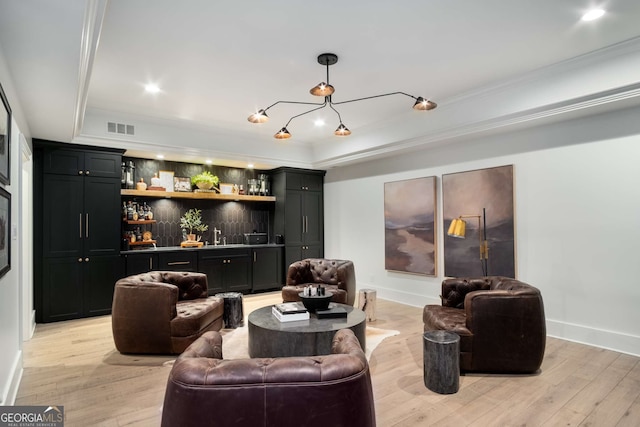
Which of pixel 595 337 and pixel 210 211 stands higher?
pixel 210 211

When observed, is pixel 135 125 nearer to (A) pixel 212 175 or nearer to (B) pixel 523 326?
(A) pixel 212 175

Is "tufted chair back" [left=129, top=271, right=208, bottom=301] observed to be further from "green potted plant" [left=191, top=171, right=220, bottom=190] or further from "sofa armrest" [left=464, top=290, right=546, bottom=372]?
"sofa armrest" [left=464, top=290, right=546, bottom=372]

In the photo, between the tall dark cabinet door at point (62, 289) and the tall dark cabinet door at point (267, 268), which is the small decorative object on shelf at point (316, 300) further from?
the tall dark cabinet door at point (62, 289)

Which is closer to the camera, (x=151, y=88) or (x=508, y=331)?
(x=508, y=331)

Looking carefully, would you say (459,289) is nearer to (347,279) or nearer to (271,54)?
(347,279)

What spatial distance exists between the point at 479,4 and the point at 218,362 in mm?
3067

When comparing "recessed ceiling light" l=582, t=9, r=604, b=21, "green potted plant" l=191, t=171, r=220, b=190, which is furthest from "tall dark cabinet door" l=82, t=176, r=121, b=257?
"recessed ceiling light" l=582, t=9, r=604, b=21

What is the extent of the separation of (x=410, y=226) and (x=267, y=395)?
498cm

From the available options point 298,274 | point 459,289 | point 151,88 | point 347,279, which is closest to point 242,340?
point 298,274

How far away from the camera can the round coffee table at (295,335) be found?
10.2 feet

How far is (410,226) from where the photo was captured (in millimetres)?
6105

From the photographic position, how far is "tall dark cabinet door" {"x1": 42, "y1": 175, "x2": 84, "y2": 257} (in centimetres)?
503

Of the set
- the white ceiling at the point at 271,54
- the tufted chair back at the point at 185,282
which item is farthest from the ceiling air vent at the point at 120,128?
the tufted chair back at the point at 185,282

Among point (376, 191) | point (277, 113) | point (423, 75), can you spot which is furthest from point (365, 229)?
point (423, 75)
